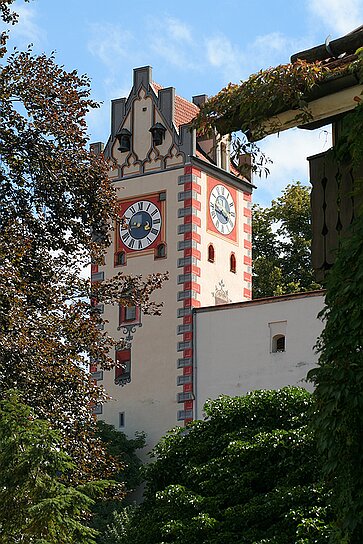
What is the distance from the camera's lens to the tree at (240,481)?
20031 mm

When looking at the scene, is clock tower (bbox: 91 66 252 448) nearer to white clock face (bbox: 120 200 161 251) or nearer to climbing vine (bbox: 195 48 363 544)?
white clock face (bbox: 120 200 161 251)

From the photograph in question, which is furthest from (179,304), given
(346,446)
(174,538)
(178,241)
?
(346,446)

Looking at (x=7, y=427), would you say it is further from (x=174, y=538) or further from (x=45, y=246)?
(x=174, y=538)

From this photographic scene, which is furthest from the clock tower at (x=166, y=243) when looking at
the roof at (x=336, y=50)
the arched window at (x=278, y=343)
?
the roof at (x=336, y=50)

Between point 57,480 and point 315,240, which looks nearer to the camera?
point 315,240

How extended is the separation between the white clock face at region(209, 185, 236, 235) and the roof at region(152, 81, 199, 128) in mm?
2850

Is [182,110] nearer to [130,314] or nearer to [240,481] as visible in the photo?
[130,314]

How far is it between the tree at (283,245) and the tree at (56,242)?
119 ft

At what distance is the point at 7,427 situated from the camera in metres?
15.1

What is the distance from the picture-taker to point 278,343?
4350 centimetres

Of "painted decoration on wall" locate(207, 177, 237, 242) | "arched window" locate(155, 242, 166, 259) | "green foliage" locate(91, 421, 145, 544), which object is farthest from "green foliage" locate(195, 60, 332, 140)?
"painted decoration on wall" locate(207, 177, 237, 242)

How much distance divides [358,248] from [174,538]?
12.8 metres

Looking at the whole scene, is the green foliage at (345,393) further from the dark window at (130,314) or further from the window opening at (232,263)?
the window opening at (232,263)

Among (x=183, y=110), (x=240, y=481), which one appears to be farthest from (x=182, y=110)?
(x=240, y=481)
